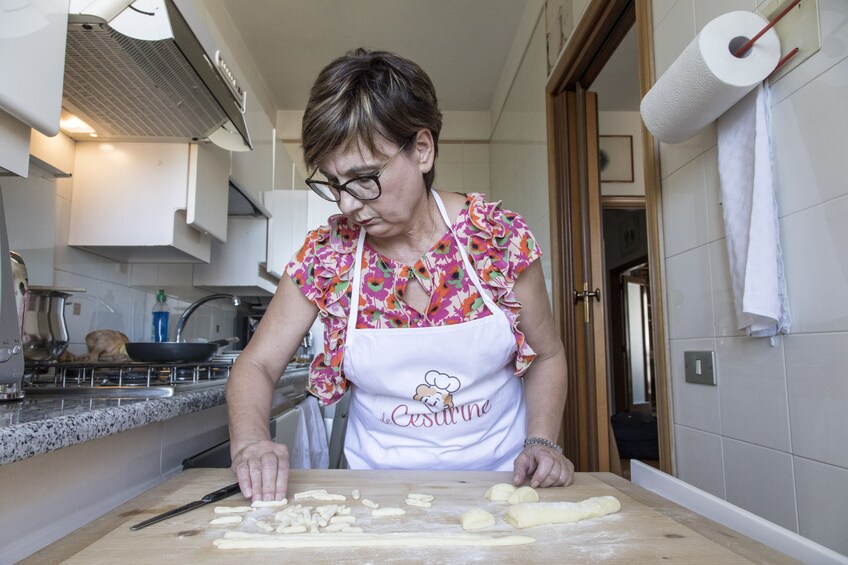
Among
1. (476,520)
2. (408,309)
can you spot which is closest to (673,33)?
(408,309)

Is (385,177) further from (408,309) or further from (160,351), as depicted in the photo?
(160,351)

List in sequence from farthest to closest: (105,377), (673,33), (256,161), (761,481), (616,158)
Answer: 1. (616,158)
2. (256,161)
3. (673,33)
4. (105,377)
5. (761,481)

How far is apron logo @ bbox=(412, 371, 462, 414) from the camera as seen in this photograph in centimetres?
112

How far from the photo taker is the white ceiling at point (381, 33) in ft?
10.9

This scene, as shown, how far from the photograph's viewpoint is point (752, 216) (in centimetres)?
110

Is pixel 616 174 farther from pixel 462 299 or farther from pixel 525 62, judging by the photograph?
pixel 462 299

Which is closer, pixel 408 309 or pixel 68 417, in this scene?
pixel 68 417

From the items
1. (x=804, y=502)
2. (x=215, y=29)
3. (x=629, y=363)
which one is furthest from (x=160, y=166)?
(x=629, y=363)

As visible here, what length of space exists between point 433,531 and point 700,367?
3.05ft

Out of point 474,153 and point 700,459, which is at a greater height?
point 474,153

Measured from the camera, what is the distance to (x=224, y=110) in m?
1.75

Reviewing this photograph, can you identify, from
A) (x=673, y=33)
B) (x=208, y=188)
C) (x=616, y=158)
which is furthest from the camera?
(x=616, y=158)

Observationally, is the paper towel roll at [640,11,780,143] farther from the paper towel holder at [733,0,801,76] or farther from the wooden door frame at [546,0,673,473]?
the wooden door frame at [546,0,673,473]

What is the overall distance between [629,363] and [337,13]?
175 inches
